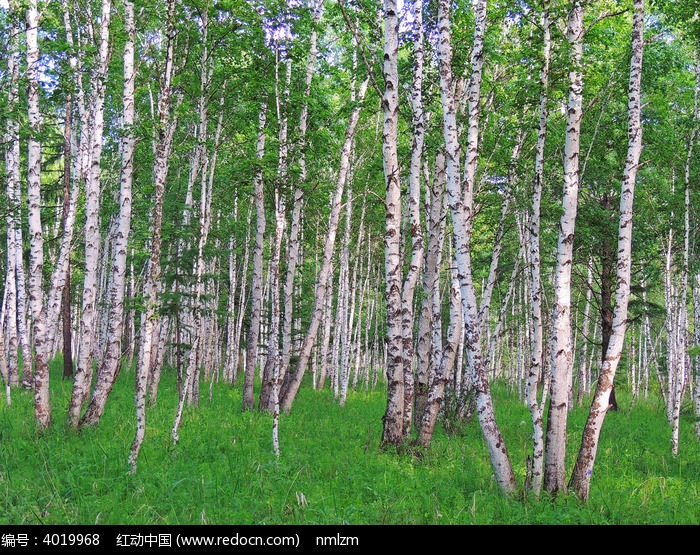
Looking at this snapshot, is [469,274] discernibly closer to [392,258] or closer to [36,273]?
[392,258]

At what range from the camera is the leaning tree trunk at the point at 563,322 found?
6.84 metres

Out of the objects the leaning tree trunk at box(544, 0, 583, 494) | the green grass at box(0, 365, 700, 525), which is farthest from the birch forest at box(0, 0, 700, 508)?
the green grass at box(0, 365, 700, 525)

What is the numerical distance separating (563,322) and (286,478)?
4.62 m

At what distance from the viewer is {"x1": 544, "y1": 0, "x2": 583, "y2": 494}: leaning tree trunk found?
269 inches

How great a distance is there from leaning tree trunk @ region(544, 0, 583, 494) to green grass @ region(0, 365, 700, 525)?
49 cm

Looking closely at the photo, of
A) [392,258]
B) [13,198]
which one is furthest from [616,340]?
[13,198]

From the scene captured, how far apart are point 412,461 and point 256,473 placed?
2.67 meters

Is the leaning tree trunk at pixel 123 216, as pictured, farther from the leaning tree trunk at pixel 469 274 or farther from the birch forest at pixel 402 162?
the leaning tree trunk at pixel 469 274

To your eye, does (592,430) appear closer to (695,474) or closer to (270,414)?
(695,474)

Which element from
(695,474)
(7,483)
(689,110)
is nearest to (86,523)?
(7,483)

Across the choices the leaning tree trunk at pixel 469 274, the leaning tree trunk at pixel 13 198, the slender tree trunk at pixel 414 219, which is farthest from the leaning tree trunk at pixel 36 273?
the leaning tree trunk at pixel 469 274

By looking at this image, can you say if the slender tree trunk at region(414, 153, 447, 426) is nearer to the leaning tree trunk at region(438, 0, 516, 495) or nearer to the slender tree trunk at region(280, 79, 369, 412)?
the slender tree trunk at region(280, 79, 369, 412)

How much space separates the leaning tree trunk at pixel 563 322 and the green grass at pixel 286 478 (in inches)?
19.4
